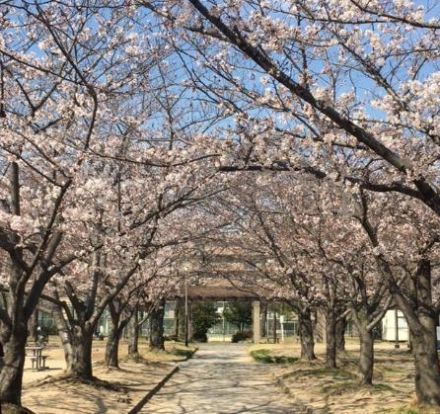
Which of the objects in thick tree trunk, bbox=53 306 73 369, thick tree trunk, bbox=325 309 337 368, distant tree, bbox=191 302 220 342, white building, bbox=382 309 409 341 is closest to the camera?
thick tree trunk, bbox=53 306 73 369

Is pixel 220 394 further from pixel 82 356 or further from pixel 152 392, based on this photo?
pixel 82 356

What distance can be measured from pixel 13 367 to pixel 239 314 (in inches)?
2168

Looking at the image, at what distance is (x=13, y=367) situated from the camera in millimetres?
10594

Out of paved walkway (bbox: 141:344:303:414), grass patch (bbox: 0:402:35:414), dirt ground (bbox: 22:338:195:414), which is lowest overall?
paved walkway (bbox: 141:344:303:414)

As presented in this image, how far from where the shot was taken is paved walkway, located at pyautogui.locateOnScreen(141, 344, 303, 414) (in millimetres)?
14017

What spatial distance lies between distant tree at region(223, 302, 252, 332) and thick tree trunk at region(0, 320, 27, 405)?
176ft

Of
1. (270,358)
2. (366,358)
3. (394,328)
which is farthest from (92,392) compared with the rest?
(394,328)

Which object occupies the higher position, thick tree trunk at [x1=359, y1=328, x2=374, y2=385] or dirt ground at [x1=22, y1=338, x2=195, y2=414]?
thick tree trunk at [x1=359, y1=328, x2=374, y2=385]

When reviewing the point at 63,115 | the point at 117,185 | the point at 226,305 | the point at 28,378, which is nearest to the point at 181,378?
the point at 28,378

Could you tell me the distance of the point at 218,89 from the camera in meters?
8.63

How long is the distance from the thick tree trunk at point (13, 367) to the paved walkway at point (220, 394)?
374cm

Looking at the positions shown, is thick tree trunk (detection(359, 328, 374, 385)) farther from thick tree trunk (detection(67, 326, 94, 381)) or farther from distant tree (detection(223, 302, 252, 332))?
distant tree (detection(223, 302, 252, 332))

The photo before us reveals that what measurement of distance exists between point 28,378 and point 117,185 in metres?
9.44

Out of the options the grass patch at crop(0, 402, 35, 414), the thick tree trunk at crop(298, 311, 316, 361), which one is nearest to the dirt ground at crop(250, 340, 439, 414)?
the thick tree trunk at crop(298, 311, 316, 361)
